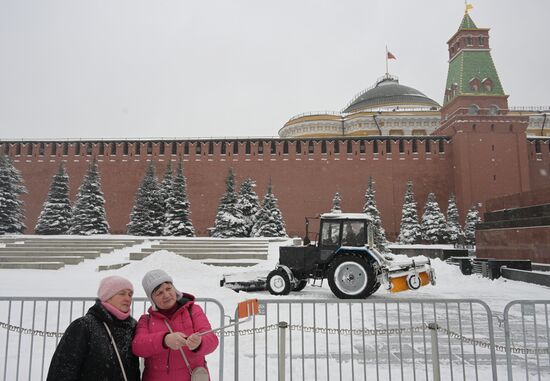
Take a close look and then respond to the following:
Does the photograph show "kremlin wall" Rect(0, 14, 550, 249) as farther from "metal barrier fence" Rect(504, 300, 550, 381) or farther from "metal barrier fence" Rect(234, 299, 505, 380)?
"metal barrier fence" Rect(234, 299, 505, 380)

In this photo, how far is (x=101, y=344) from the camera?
207cm

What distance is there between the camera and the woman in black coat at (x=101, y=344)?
1.99 m

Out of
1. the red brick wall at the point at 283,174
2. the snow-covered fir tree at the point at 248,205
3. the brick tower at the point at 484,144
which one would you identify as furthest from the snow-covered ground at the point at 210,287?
the brick tower at the point at 484,144

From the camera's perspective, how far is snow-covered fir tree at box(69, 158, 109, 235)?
82.4 feet

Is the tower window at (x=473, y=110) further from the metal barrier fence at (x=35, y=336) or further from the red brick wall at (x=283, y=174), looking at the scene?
the metal barrier fence at (x=35, y=336)

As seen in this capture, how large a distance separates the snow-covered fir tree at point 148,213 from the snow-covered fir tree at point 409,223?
49.0 ft

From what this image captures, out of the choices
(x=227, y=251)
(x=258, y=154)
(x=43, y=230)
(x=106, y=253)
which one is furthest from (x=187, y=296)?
(x=258, y=154)

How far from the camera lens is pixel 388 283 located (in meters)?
8.45

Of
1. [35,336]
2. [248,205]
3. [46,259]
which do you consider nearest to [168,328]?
[35,336]

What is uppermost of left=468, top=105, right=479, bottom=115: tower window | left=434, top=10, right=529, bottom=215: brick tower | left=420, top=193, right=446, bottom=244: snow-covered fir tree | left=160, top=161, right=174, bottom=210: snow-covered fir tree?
left=468, top=105, right=479, bottom=115: tower window

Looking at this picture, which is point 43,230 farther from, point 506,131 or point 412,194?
point 506,131

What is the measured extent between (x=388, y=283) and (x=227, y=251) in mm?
8921

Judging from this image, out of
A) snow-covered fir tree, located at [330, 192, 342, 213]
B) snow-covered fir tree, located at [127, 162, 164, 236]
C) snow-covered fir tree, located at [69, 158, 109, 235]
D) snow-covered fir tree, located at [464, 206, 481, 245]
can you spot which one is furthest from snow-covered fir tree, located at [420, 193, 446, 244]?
snow-covered fir tree, located at [69, 158, 109, 235]

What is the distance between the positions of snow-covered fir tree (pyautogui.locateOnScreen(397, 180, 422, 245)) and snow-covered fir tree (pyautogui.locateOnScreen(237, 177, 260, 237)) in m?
9.26
